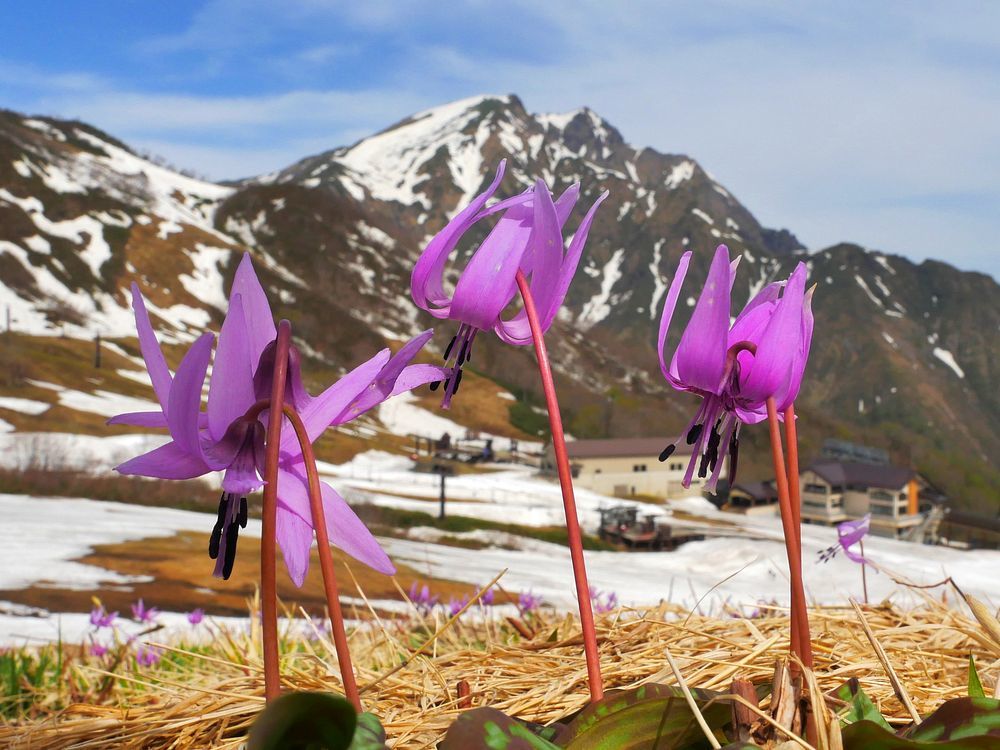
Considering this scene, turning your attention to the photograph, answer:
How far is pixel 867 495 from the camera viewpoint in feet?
181

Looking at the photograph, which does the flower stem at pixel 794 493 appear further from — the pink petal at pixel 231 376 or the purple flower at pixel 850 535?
the purple flower at pixel 850 535

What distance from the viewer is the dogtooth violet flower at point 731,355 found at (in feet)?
2.88

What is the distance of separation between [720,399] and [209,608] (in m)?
6.95

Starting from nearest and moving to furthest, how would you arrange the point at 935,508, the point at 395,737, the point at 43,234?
the point at 395,737
the point at 935,508
the point at 43,234

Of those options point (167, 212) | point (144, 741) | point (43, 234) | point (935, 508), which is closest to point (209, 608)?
point (144, 741)

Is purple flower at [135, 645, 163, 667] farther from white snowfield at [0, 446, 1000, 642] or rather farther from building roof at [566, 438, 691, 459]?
building roof at [566, 438, 691, 459]

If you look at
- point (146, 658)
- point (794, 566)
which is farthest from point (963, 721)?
point (146, 658)

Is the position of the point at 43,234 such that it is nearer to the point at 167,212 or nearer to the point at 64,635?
the point at 167,212

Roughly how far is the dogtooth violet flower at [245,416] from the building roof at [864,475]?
58.7 metres

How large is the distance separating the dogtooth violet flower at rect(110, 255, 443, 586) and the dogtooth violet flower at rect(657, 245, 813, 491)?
29 centimetres

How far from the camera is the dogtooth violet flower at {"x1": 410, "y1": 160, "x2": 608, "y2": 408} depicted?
0.90 metres

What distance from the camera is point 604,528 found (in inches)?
1405

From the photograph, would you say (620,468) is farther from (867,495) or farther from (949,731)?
(949,731)

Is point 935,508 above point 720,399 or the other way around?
the other way around
